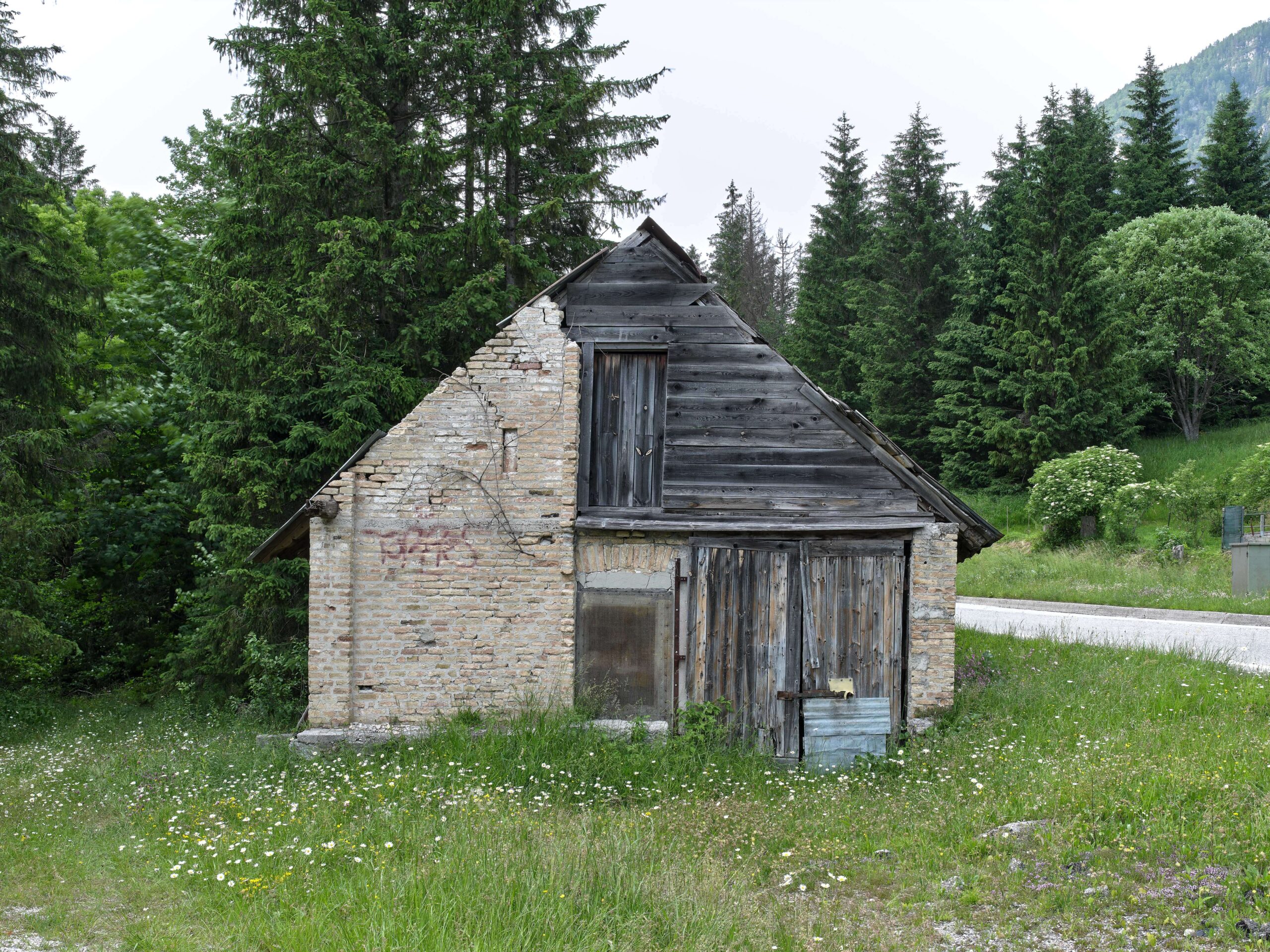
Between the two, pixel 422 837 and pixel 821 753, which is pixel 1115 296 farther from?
pixel 422 837

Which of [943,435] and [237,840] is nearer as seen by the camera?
[237,840]

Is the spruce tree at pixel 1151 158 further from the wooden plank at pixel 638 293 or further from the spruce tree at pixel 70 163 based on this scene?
the spruce tree at pixel 70 163

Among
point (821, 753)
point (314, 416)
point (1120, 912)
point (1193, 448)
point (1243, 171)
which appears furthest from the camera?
point (1243, 171)

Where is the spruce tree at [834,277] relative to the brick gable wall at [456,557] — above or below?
above

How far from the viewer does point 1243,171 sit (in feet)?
124

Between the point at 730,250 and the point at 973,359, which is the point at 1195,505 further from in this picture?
the point at 730,250

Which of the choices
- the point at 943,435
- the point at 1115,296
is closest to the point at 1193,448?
the point at 1115,296

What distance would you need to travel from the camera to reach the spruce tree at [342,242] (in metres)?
13.0

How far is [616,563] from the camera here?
31.5 ft

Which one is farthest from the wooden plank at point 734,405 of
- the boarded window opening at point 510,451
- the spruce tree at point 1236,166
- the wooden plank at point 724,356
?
the spruce tree at point 1236,166

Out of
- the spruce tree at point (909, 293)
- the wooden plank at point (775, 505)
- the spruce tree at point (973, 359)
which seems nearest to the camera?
the wooden plank at point (775, 505)

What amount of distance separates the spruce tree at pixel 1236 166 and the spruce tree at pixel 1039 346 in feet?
29.8

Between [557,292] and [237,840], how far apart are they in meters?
6.30

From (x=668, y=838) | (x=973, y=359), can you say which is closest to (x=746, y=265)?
(x=973, y=359)
